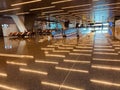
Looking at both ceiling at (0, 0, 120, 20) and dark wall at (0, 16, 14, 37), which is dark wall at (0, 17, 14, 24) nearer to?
dark wall at (0, 16, 14, 37)

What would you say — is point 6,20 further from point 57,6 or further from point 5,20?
point 57,6

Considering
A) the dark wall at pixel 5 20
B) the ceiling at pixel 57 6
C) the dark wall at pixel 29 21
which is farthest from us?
the dark wall at pixel 5 20

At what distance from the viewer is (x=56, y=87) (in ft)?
11.2

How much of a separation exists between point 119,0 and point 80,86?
39.2 ft

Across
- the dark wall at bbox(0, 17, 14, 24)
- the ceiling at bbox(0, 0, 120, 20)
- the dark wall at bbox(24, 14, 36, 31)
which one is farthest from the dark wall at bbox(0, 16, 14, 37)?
the ceiling at bbox(0, 0, 120, 20)

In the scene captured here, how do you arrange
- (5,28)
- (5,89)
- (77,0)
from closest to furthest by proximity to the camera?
1. (5,89)
2. (77,0)
3. (5,28)

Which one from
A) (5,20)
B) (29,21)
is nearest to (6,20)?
(5,20)

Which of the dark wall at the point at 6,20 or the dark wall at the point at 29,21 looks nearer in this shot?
the dark wall at the point at 29,21

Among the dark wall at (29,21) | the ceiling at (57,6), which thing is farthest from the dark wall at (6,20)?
the ceiling at (57,6)

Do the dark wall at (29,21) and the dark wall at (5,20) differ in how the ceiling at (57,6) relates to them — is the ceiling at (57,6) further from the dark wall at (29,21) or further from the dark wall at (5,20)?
the dark wall at (5,20)

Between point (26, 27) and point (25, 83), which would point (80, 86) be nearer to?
point (25, 83)

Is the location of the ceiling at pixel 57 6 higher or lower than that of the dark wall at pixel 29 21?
higher

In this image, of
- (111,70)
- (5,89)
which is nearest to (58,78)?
(5,89)

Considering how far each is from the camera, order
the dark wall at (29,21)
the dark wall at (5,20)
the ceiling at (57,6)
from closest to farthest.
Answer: the ceiling at (57,6)
the dark wall at (29,21)
the dark wall at (5,20)
